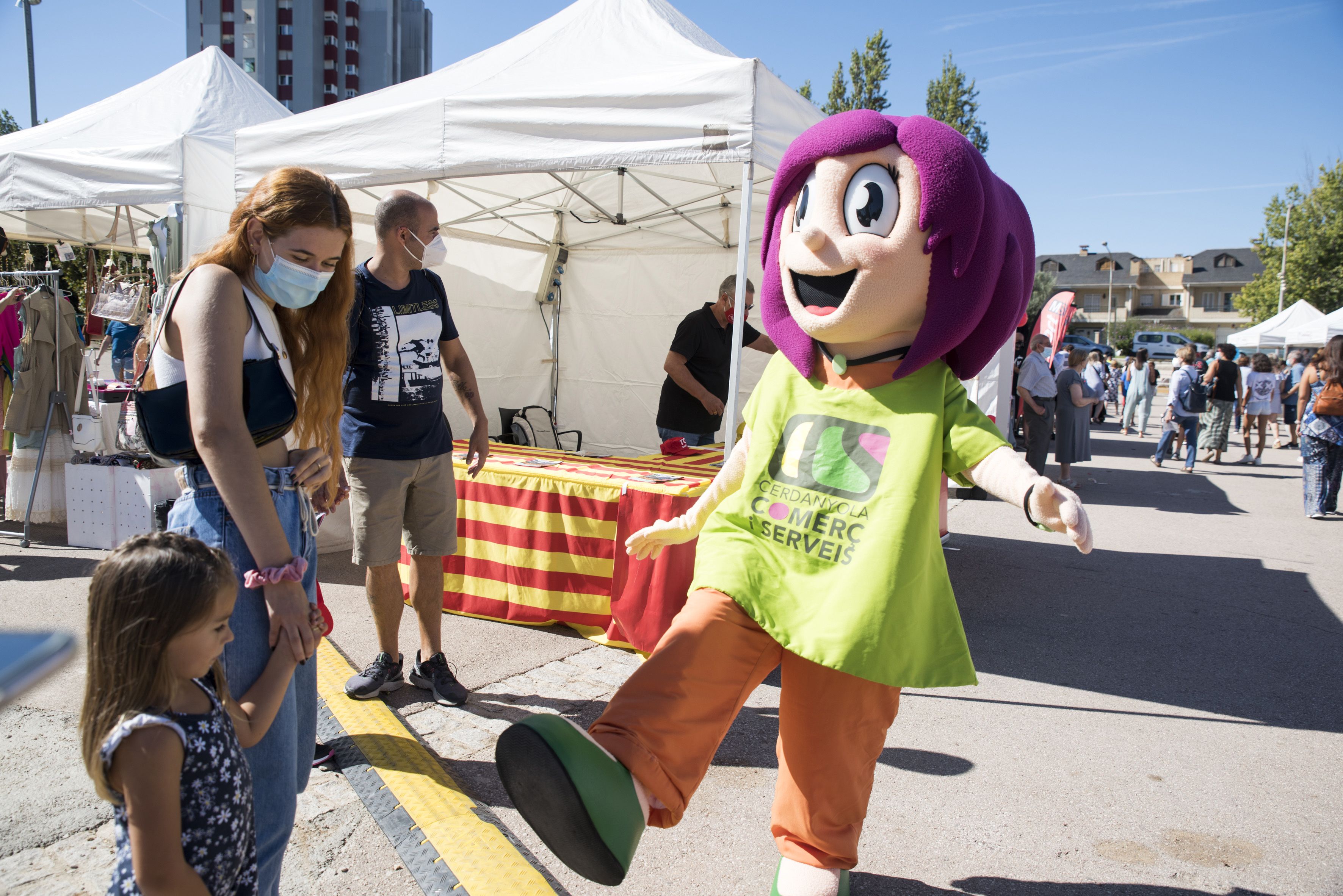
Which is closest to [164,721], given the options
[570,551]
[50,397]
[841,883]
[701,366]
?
[841,883]

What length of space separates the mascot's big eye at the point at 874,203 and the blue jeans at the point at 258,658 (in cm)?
144

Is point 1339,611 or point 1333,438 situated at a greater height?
point 1333,438

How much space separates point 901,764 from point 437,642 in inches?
72.7

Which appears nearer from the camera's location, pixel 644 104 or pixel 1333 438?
pixel 644 104

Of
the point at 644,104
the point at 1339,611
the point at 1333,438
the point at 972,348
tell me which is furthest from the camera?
the point at 1333,438

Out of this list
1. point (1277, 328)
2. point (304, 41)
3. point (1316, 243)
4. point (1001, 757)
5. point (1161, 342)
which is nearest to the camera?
point (1001, 757)

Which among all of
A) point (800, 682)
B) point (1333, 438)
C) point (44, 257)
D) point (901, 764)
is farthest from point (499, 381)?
point (44, 257)

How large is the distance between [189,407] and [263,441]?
0.15 meters

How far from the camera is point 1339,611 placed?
5246 mm

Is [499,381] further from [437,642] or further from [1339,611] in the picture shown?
[1339,611]

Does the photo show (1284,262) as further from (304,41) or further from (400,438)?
(304,41)

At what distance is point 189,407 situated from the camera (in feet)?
5.19

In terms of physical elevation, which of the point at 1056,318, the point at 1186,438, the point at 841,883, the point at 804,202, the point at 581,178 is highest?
the point at 581,178

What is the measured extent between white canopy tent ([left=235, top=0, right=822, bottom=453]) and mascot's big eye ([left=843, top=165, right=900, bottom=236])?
1.71 meters
